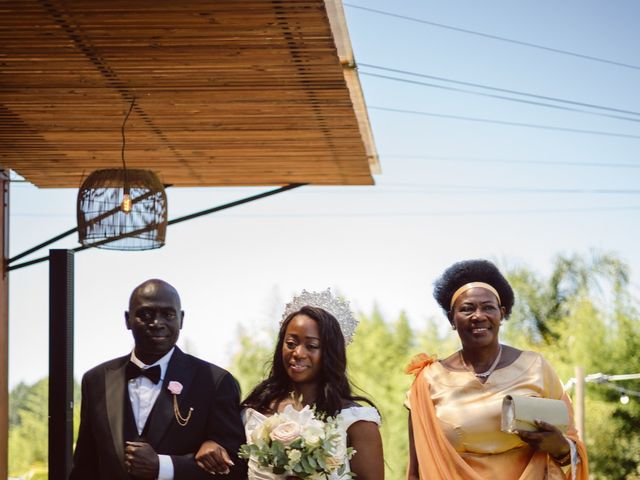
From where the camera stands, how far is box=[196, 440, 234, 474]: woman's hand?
5.51m

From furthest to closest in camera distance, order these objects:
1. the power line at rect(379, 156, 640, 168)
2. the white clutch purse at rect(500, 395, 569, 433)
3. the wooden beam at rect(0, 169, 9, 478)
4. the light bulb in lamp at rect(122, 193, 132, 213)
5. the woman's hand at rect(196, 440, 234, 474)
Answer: the power line at rect(379, 156, 640, 168) → the wooden beam at rect(0, 169, 9, 478) → the light bulb in lamp at rect(122, 193, 132, 213) → the white clutch purse at rect(500, 395, 569, 433) → the woman's hand at rect(196, 440, 234, 474)

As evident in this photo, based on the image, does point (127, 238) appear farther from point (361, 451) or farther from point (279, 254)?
point (279, 254)

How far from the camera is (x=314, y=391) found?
584 cm

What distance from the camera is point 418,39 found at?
4762cm

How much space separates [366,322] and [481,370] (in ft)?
128

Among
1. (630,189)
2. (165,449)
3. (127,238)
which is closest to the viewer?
(165,449)

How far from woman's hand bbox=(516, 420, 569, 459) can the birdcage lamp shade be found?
358 cm

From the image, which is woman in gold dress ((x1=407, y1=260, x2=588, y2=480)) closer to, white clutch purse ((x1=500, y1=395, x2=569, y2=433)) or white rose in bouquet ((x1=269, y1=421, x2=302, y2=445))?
white clutch purse ((x1=500, y1=395, x2=569, y2=433))

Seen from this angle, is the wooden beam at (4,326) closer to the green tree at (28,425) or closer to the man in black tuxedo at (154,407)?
the man in black tuxedo at (154,407)

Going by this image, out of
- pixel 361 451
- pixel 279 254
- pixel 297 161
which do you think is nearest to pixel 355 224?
pixel 279 254

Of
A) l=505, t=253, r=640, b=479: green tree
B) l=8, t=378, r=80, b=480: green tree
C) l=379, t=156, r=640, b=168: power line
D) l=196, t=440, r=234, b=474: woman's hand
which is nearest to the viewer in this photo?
l=196, t=440, r=234, b=474: woman's hand

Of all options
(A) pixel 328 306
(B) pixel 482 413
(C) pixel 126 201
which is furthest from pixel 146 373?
(C) pixel 126 201

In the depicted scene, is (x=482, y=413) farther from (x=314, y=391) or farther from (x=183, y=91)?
(x=183, y=91)

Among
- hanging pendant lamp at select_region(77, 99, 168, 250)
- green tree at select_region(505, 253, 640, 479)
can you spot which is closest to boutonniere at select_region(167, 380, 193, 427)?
hanging pendant lamp at select_region(77, 99, 168, 250)
